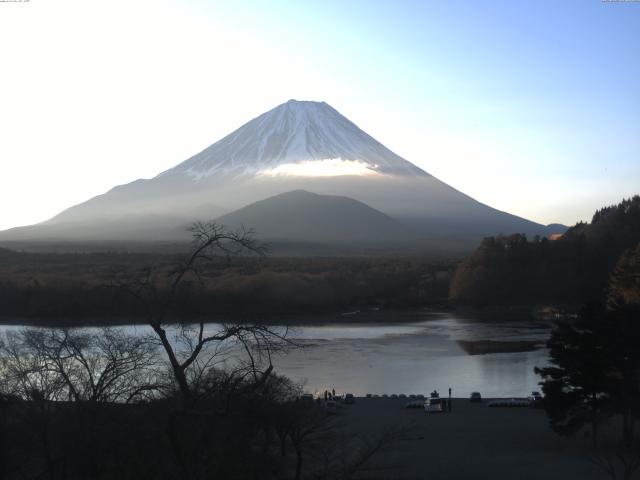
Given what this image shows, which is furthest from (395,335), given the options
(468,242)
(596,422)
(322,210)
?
(322,210)

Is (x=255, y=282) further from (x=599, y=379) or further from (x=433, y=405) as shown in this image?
(x=599, y=379)

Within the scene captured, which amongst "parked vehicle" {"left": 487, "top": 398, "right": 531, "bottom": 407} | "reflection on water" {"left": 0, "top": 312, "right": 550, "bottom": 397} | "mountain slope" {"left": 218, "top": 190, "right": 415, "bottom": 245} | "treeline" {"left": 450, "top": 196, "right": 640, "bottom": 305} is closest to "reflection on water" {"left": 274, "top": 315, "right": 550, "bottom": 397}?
"reflection on water" {"left": 0, "top": 312, "right": 550, "bottom": 397}

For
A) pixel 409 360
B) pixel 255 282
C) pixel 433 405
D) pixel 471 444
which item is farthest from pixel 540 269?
pixel 471 444

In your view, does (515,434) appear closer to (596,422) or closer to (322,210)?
(596,422)

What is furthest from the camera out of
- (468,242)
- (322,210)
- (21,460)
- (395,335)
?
(322,210)

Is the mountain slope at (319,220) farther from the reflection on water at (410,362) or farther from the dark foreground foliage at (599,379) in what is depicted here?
the dark foreground foliage at (599,379)
